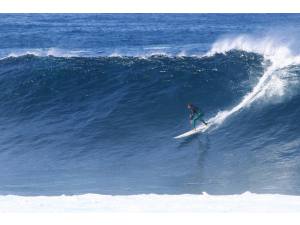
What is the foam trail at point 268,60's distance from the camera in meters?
20.1

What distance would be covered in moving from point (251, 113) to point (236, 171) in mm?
4546

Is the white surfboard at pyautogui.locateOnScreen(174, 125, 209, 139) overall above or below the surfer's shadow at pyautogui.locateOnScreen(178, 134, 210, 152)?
above

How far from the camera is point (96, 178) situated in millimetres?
15367

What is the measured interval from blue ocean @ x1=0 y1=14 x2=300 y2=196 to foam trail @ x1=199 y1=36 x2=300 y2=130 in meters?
0.05

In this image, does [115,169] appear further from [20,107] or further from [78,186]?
[20,107]
